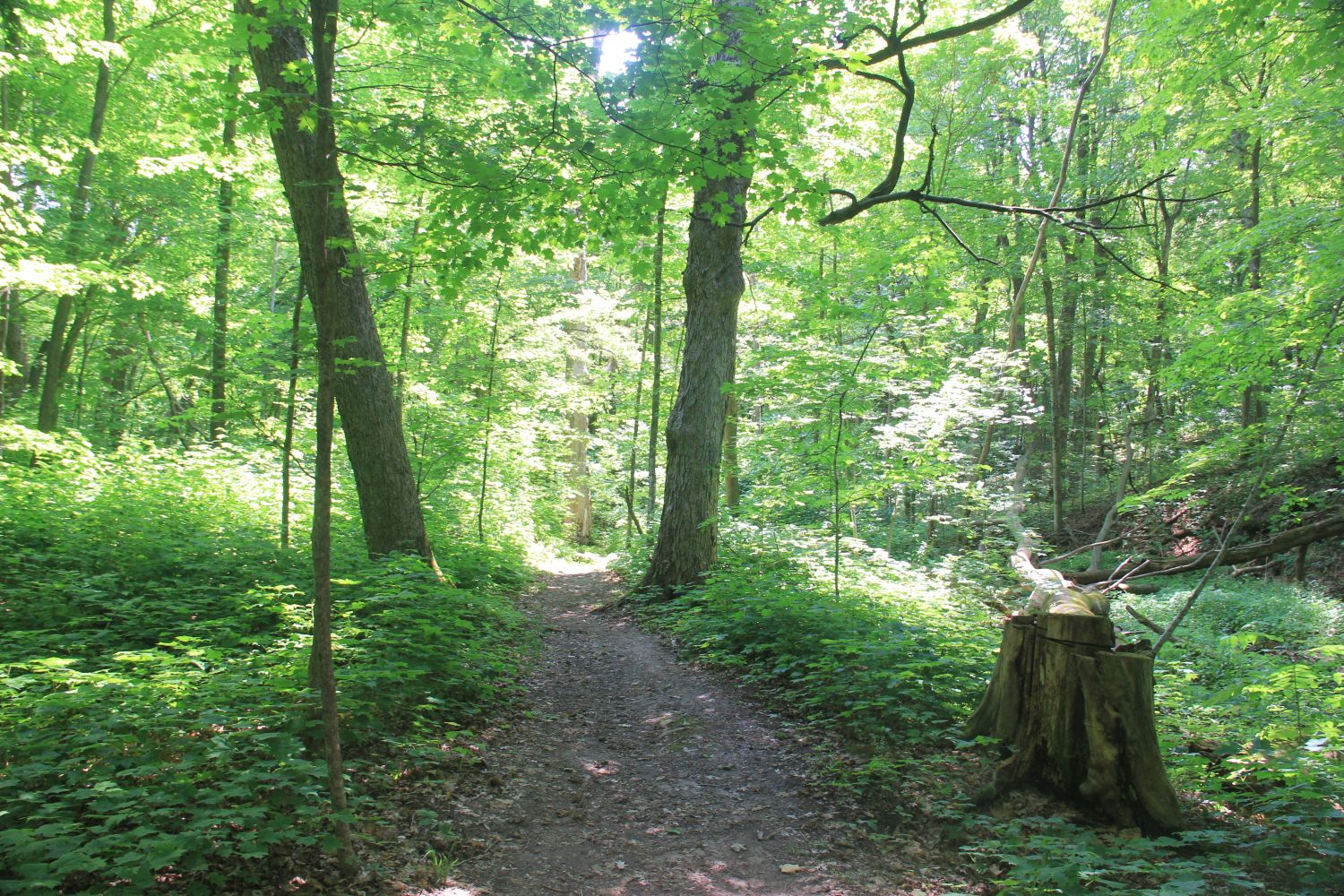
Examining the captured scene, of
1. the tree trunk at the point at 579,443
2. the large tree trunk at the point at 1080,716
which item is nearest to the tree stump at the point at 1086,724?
the large tree trunk at the point at 1080,716

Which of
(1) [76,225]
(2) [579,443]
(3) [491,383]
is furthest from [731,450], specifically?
(1) [76,225]

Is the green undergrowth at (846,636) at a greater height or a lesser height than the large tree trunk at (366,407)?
lesser

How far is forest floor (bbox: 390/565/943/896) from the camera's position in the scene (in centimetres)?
317

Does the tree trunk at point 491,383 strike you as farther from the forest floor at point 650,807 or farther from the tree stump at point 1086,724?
the tree stump at point 1086,724

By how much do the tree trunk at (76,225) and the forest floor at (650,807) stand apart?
9821 millimetres

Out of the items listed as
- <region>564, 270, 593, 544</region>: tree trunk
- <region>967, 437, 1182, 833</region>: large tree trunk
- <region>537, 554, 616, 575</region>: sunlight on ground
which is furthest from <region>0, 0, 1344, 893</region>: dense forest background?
<region>564, 270, 593, 544</region>: tree trunk

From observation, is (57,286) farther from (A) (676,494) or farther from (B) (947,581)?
(B) (947,581)

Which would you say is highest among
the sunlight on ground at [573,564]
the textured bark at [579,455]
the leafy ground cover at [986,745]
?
the textured bark at [579,455]

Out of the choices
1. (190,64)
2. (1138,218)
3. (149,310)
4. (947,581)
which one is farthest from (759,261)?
(1138,218)

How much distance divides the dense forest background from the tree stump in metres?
0.24

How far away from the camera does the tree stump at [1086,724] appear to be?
340 cm

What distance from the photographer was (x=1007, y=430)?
78.7ft

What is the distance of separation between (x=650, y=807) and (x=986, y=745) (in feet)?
6.75

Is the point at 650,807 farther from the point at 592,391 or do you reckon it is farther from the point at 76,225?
the point at 592,391
